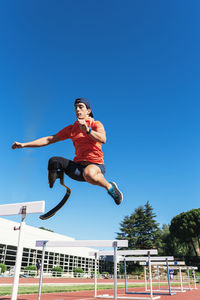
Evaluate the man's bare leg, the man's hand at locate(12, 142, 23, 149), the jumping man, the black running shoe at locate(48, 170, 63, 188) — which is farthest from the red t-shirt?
the man's hand at locate(12, 142, 23, 149)

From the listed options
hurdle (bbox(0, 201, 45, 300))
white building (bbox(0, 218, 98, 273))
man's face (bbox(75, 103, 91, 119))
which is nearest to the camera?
hurdle (bbox(0, 201, 45, 300))

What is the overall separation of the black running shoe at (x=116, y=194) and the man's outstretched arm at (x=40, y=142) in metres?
1.12

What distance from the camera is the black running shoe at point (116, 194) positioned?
325 centimetres

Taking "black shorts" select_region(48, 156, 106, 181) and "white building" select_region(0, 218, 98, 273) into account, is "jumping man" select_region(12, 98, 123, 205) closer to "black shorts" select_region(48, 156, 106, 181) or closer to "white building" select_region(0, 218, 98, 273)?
"black shorts" select_region(48, 156, 106, 181)

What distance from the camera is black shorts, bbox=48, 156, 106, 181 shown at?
3.16 metres

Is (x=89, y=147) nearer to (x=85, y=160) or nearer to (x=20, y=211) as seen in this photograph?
(x=85, y=160)

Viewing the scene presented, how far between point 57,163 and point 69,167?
0.17 meters

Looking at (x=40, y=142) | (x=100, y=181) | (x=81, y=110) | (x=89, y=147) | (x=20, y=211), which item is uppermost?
(x=81, y=110)

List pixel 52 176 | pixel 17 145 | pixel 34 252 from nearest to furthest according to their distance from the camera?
pixel 52 176 < pixel 17 145 < pixel 34 252

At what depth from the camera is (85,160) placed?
3.30m

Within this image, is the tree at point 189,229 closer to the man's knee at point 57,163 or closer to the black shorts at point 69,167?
the black shorts at point 69,167

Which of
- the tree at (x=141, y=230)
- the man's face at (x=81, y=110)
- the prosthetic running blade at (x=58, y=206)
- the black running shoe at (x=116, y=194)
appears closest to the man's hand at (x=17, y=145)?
the prosthetic running blade at (x=58, y=206)

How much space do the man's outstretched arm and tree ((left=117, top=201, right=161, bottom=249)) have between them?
45.1m

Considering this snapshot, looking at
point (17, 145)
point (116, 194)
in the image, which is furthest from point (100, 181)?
point (17, 145)
